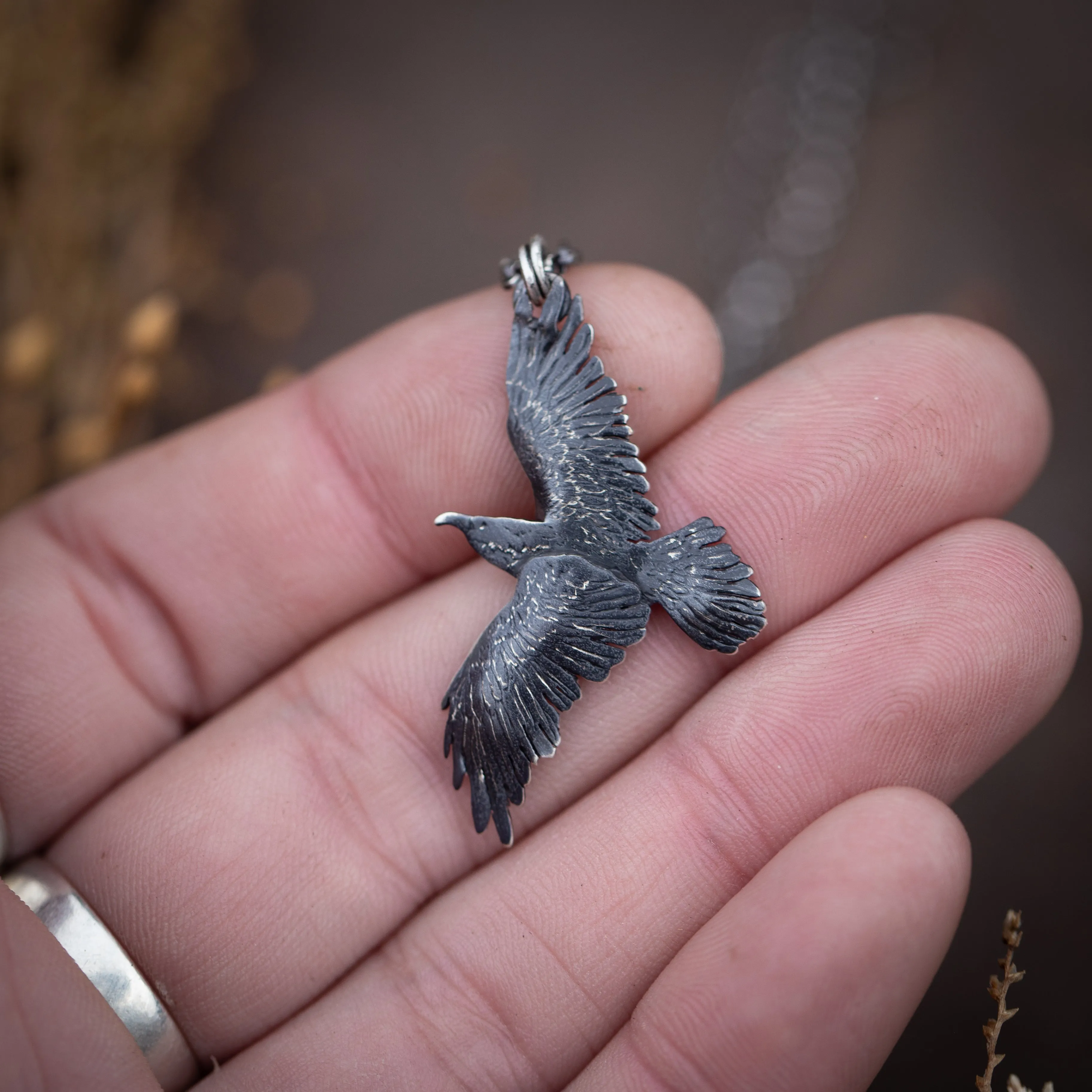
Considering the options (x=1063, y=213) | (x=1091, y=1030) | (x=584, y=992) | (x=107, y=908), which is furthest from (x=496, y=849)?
(x=1063, y=213)

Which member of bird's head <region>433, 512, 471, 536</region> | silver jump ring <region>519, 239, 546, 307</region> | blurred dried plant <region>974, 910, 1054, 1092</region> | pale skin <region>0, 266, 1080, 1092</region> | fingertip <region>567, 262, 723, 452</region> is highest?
A: silver jump ring <region>519, 239, 546, 307</region>

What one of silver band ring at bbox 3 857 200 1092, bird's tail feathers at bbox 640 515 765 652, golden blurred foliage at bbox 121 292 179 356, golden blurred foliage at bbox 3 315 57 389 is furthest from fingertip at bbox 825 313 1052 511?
silver band ring at bbox 3 857 200 1092

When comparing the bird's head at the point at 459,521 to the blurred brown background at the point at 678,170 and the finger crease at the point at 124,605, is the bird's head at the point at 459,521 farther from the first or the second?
the blurred brown background at the point at 678,170

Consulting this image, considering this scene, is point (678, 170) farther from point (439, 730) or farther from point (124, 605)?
point (124, 605)

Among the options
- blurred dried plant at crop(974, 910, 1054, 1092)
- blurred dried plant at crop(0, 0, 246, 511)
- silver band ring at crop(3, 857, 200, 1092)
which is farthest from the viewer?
blurred dried plant at crop(0, 0, 246, 511)

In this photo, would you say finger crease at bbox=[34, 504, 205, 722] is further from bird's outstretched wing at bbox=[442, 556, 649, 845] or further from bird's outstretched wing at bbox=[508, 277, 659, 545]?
bird's outstretched wing at bbox=[508, 277, 659, 545]

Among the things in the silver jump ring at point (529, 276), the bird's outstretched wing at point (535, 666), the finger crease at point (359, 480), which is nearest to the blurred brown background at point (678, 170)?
the finger crease at point (359, 480)
